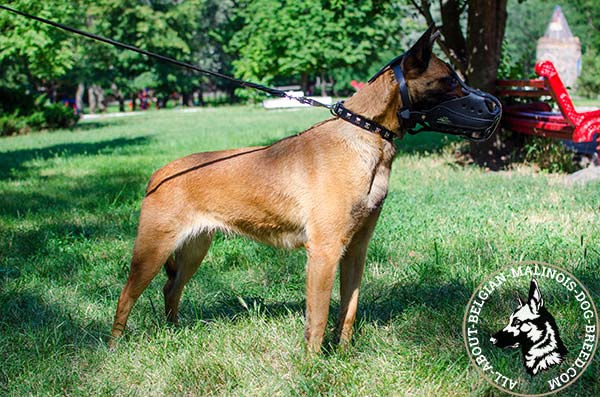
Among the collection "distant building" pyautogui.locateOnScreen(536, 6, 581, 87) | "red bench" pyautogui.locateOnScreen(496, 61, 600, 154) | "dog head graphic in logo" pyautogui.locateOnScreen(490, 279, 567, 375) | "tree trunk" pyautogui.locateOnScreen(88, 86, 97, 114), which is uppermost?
"distant building" pyautogui.locateOnScreen(536, 6, 581, 87)

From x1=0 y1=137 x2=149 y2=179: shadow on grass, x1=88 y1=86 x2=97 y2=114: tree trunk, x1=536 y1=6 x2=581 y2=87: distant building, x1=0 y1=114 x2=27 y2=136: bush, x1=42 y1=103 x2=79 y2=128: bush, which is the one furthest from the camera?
x1=88 y1=86 x2=97 y2=114: tree trunk

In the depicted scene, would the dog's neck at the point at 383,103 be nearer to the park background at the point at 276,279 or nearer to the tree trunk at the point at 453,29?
the park background at the point at 276,279

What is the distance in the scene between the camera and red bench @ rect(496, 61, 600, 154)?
746 cm

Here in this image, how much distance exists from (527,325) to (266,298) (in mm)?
1888

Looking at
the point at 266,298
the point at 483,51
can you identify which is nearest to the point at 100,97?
the point at 483,51

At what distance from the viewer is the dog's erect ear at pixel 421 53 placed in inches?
116

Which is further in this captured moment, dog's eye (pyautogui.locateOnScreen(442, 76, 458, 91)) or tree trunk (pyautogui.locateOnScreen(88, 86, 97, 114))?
tree trunk (pyautogui.locateOnScreen(88, 86, 97, 114))

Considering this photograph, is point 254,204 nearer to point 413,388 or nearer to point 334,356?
point 334,356

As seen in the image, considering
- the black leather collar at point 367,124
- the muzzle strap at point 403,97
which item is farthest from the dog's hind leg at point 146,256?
the muzzle strap at point 403,97

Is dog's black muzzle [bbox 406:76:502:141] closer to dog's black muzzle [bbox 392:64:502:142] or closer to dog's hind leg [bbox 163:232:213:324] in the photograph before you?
dog's black muzzle [bbox 392:64:502:142]

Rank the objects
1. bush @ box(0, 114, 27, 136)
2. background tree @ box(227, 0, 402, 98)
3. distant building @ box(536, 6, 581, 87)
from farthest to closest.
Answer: distant building @ box(536, 6, 581, 87), background tree @ box(227, 0, 402, 98), bush @ box(0, 114, 27, 136)

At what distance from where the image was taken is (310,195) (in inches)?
124

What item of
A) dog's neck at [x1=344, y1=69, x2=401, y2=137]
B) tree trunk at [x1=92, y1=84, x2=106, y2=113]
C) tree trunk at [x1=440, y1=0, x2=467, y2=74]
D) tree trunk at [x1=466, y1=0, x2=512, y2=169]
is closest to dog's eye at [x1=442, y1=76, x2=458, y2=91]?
dog's neck at [x1=344, y1=69, x2=401, y2=137]

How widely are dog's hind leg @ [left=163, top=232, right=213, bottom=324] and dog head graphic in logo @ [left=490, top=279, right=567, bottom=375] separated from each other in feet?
6.09
